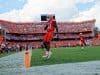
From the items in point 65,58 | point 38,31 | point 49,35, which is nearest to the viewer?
point 49,35

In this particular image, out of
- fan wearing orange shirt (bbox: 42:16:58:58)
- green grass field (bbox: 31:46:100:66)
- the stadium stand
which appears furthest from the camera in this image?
the stadium stand

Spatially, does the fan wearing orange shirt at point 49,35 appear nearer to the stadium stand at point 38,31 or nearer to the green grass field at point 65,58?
the green grass field at point 65,58

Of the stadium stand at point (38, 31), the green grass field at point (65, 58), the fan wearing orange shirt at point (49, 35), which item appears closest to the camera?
the green grass field at point (65, 58)

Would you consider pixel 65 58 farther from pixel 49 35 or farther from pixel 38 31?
pixel 38 31

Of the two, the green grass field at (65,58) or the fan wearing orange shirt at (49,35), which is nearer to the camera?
the green grass field at (65,58)

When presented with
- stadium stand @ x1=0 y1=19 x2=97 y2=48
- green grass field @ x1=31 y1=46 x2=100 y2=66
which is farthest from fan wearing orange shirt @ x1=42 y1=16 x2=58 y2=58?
stadium stand @ x1=0 y1=19 x2=97 y2=48

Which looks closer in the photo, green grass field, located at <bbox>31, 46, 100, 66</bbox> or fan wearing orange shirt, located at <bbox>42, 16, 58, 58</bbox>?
green grass field, located at <bbox>31, 46, 100, 66</bbox>

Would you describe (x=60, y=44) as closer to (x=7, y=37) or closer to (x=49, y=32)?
(x=7, y=37)

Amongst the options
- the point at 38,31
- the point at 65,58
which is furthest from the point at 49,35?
the point at 38,31

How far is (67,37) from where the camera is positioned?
11731 cm

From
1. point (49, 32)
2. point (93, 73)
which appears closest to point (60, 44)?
point (49, 32)

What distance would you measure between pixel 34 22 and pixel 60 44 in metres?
15.2

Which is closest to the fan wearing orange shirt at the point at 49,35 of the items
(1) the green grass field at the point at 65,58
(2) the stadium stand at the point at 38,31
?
(1) the green grass field at the point at 65,58

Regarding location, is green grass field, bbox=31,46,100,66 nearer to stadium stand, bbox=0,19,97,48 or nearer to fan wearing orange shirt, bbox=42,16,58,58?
fan wearing orange shirt, bbox=42,16,58,58
